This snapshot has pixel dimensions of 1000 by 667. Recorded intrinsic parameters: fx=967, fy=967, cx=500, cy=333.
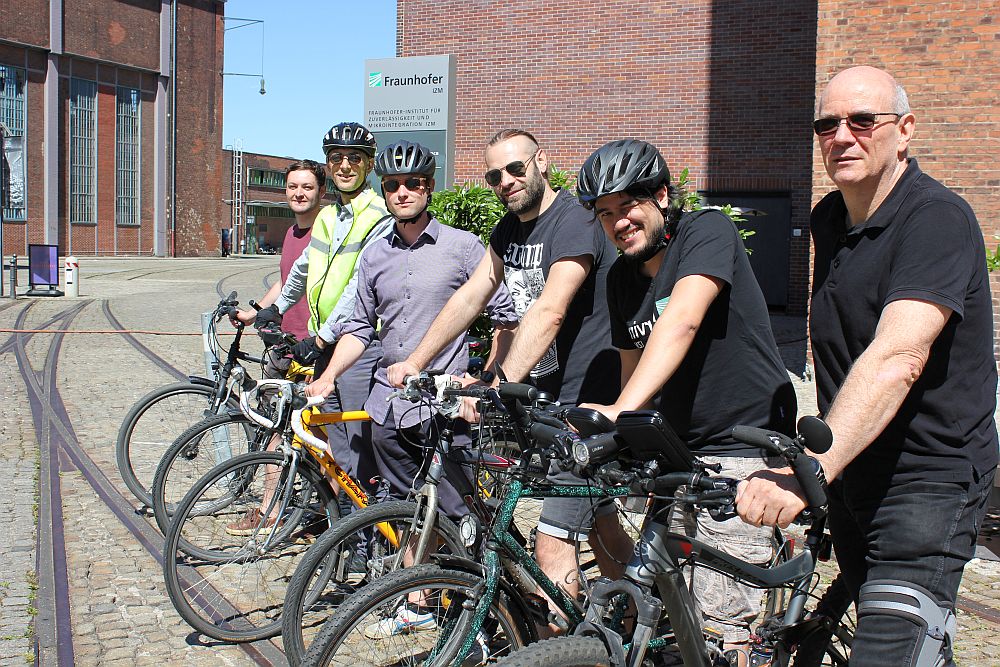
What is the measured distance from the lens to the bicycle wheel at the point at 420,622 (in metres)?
2.78

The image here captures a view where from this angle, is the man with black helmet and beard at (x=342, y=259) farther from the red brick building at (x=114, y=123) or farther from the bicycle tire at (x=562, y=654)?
the red brick building at (x=114, y=123)

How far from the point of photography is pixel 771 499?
6.52 feet

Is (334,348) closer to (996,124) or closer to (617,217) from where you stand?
(617,217)

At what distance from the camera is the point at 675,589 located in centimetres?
232

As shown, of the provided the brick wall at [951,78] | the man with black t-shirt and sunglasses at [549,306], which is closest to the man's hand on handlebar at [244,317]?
the man with black t-shirt and sunglasses at [549,306]

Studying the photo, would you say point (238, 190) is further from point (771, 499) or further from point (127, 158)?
point (771, 499)

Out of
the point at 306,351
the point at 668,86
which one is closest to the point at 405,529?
the point at 306,351

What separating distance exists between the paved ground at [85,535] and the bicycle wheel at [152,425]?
19 centimetres

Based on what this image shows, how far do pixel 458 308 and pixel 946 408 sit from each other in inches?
85.3

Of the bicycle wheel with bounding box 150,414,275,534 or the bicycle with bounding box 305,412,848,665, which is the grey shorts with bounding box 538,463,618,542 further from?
the bicycle wheel with bounding box 150,414,275,534

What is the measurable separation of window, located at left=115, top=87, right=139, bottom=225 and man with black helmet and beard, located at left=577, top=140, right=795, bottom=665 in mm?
52207

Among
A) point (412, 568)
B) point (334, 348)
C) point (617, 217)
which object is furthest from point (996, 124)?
point (412, 568)

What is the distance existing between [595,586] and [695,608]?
0.83 ft

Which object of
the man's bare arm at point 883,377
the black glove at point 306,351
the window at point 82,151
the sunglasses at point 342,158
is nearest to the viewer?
the man's bare arm at point 883,377
